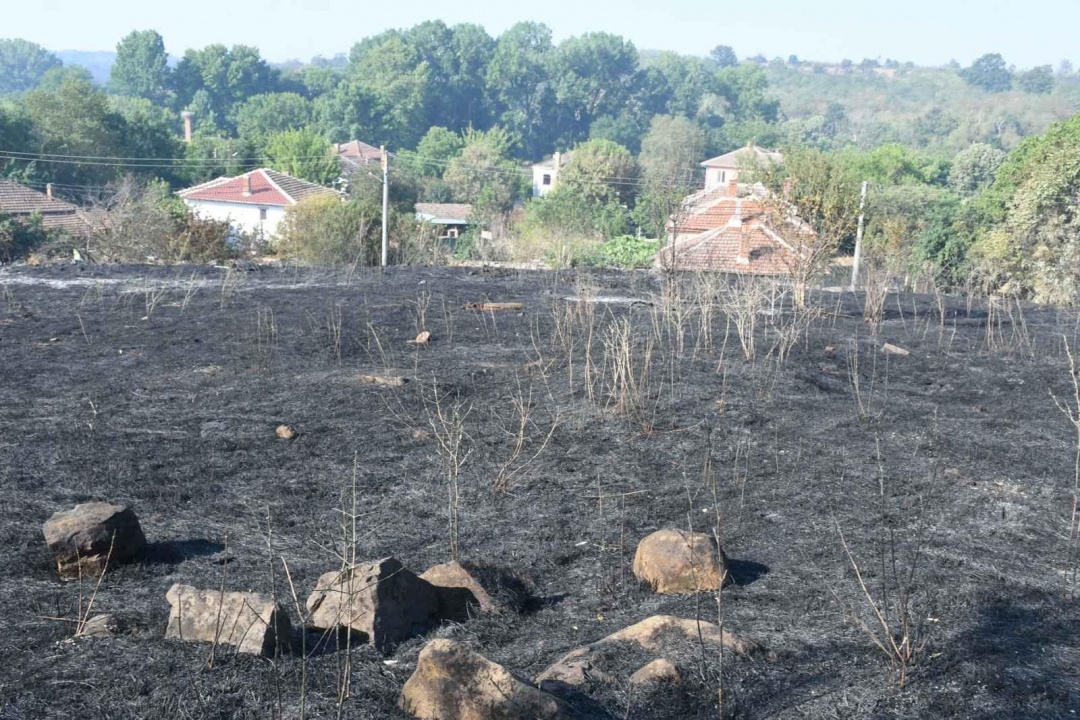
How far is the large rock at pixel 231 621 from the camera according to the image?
3.31 metres

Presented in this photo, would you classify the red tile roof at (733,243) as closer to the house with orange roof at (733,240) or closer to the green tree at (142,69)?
the house with orange roof at (733,240)

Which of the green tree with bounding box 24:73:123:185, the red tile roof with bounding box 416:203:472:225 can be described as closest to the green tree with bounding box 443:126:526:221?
the red tile roof with bounding box 416:203:472:225

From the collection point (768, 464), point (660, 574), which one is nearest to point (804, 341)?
point (768, 464)

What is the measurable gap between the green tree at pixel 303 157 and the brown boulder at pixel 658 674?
153 feet

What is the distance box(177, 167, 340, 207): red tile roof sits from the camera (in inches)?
1602

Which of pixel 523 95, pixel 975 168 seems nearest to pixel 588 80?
pixel 523 95

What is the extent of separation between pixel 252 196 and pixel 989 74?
415ft

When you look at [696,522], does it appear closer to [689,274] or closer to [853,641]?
[853,641]

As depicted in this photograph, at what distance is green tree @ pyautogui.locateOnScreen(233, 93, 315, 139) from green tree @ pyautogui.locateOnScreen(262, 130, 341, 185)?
16849 millimetres

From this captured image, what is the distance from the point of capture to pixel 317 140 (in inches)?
2073

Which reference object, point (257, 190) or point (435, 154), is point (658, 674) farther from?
point (435, 154)

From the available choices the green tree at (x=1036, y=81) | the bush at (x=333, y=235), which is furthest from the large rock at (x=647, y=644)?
the green tree at (x=1036, y=81)

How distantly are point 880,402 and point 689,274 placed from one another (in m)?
7.27

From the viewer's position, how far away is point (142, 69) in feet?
282
